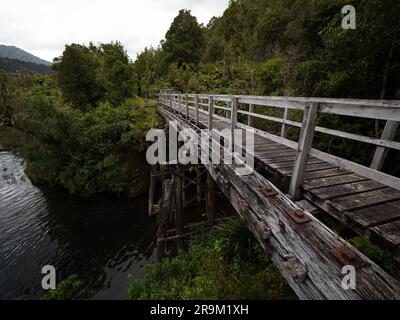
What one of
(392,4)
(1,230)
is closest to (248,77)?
(392,4)

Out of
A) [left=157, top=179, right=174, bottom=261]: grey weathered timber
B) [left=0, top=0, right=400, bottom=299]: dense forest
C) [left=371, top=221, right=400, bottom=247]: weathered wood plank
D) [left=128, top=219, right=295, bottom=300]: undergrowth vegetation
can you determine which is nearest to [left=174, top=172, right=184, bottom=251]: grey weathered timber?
[left=157, top=179, right=174, bottom=261]: grey weathered timber

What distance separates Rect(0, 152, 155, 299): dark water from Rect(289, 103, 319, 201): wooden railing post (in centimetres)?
746

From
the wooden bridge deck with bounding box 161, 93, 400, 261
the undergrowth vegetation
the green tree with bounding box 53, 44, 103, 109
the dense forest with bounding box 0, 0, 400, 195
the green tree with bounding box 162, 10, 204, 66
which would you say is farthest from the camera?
the green tree with bounding box 162, 10, 204, 66

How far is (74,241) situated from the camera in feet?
31.1

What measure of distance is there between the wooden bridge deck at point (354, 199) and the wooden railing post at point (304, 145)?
4.0 inches

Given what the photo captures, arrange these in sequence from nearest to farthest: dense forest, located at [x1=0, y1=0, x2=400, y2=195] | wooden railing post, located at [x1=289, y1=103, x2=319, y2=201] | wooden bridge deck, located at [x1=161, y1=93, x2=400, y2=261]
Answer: wooden bridge deck, located at [x1=161, y1=93, x2=400, y2=261], wooden railing post, located at [x1=289, y1=103, x2=319, y2=201], dense forest, located at [x1=0, y1=0, x2=400, y2=195]

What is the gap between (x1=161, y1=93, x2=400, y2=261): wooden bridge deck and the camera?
67.4 inches

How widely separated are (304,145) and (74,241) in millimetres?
11033

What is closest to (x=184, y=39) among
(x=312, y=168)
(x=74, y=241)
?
(x=74, y=241)

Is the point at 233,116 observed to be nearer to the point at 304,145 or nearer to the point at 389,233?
the point at 304,145

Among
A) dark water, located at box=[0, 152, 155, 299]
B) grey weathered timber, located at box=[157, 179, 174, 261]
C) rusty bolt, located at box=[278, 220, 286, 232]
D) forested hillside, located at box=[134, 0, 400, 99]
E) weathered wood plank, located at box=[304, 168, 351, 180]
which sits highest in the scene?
forested hillside, located at box=[134, 0, 400, 99]

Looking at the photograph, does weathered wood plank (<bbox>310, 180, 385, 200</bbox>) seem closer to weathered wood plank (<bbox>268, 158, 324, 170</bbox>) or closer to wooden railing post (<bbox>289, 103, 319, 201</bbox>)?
wooden railing post (<bbox>289, 103, 319, 201</bbox>)
